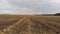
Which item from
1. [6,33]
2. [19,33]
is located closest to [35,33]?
[19,33]

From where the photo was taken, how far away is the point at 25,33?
13.6 meters

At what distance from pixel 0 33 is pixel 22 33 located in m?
1.60

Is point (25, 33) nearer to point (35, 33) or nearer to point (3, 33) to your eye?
point (35, 33)

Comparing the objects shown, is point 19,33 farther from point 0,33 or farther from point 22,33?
point 0,33

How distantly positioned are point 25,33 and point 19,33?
1.44ft

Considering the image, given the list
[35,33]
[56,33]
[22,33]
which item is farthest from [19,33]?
[56,33]

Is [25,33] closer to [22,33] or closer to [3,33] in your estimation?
[22,33]

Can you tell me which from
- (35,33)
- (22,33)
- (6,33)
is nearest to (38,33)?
(35,33)

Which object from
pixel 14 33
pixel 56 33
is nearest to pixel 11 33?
pixel 14 33

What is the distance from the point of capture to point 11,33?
43.5 feet

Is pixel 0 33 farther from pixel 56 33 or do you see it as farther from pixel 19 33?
pixel 56 33

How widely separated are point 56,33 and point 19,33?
2.71 meters

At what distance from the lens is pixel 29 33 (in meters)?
13.5

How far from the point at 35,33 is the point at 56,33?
1537 millimetres
